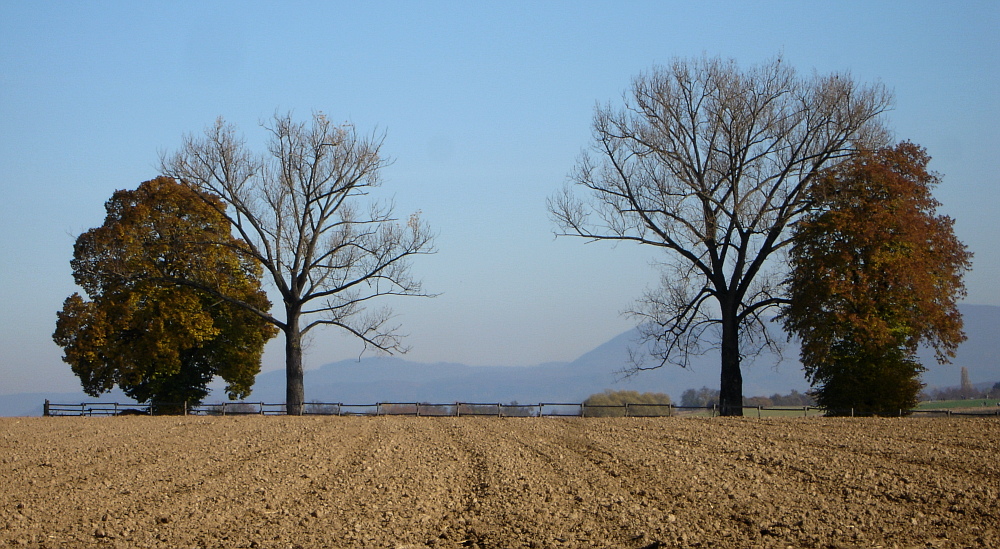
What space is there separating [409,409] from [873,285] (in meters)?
17.7

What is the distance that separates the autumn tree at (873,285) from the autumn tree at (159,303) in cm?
2181

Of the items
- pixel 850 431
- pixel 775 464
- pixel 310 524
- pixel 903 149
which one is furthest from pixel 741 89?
pixel 310 524

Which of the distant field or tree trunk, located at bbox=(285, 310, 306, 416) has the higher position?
tree trunk, located at bbox=(285, 310, 306, 416)

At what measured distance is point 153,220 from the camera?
121ft

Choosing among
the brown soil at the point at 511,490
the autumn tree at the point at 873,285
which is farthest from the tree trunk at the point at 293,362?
the autumn tree at the point at 873,285

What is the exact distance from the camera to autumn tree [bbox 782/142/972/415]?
1112 inches

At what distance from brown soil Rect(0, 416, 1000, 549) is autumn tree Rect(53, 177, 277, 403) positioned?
48.5ft

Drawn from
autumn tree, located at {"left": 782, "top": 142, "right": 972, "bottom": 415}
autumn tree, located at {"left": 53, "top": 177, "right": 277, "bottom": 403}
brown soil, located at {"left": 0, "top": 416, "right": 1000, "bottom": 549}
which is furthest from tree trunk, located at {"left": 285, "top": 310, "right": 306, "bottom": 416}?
autumn tree, located at {"left": 782, "top": 142, "right": 972, "bottom": 415}

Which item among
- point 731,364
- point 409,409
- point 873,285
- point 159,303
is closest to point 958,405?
point 731,364

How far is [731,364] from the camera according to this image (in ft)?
107

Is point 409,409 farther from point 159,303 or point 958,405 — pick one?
point 958,405

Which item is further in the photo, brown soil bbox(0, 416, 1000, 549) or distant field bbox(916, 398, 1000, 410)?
distant field bbox(916, 398, 1000, 410)

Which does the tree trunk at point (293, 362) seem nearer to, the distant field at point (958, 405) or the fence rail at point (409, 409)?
the fence rail at point (409, 409)

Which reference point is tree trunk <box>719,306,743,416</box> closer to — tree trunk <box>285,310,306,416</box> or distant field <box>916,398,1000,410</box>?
distant field <box>916,398,1000,410</box>
